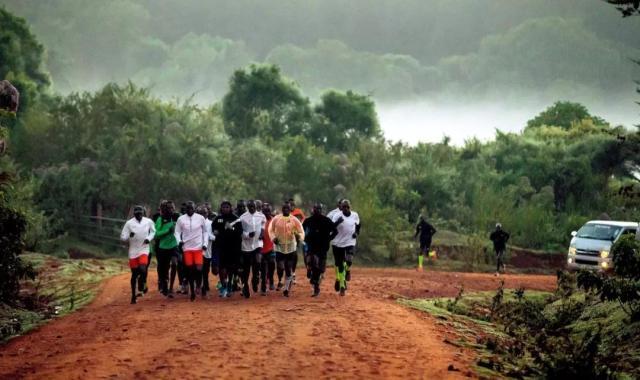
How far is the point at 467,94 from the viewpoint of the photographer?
152625 mm

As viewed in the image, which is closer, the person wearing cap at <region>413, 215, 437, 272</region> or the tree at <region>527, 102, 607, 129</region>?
the person wearing cap at <region>413, 215, 437, 272</region>

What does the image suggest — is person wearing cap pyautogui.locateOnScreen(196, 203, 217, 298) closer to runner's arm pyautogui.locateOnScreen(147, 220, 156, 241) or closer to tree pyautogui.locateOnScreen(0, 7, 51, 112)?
runner's arm pyautogui.locateOnScreen(147, 220, 156, 241)

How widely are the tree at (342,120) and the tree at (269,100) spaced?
151cm

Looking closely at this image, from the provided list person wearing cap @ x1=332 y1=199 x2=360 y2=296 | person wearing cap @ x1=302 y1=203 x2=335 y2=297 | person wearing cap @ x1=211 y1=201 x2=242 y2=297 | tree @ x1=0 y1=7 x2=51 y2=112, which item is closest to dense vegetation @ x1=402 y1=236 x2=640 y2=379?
person wearing cap @ x1=332 y1=199 x2=360 y2=296

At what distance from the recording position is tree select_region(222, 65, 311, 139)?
2945 inches

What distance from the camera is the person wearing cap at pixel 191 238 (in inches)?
683

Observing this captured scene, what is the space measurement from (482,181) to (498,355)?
3665cm

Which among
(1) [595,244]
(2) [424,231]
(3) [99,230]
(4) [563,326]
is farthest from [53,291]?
(3) [99,230]

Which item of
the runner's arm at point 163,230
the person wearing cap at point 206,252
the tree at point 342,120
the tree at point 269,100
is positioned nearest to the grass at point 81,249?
the person wearing cap at point 206,252

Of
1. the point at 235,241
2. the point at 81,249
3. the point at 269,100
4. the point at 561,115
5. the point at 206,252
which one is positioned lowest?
the point at 81,249

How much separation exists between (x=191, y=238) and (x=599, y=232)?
16362mm

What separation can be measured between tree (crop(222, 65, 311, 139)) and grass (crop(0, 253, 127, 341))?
45178 mm

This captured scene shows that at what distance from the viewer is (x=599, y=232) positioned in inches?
1123

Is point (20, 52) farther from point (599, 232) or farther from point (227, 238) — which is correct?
point (227, 238)
